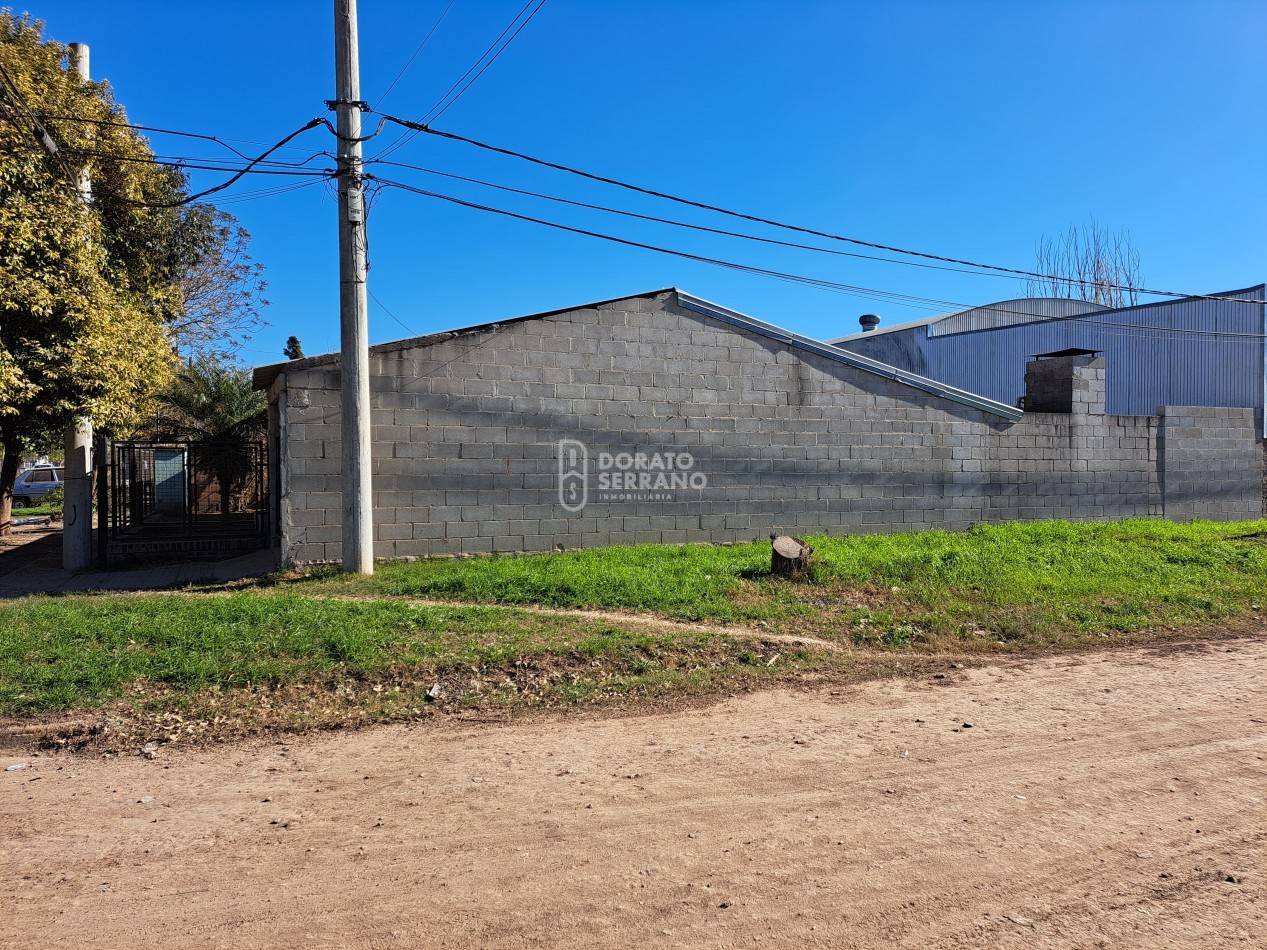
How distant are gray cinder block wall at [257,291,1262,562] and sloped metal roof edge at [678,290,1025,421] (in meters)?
0.10

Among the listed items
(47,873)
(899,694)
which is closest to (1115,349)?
(899,694)

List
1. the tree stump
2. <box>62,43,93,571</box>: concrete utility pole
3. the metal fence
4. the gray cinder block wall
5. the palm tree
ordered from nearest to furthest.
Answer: the tree stump, the gray cinder block wall, <box>62,43,93,571</box>: concrete utility pole, the metal fence, the palm tree

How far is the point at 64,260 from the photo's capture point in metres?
11.8

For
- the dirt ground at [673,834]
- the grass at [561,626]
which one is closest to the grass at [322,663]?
the grass at [561,626]

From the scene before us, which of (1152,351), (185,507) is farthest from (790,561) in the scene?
(1152,351)

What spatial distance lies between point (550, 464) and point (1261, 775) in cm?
862

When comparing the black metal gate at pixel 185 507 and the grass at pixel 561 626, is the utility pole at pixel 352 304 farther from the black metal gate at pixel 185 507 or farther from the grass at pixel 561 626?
the black metal gate at pixel 185 507

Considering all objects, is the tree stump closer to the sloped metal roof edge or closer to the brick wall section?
the sloped metal roof edge

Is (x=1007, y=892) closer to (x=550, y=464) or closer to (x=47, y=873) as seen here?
(x=47, y=873)

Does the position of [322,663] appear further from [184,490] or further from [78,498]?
[184,490]

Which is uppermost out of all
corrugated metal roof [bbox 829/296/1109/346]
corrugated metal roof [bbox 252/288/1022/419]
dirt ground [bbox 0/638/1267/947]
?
corrugated metal roof [bbox 829/296/1109/346]

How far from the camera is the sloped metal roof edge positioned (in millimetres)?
12047

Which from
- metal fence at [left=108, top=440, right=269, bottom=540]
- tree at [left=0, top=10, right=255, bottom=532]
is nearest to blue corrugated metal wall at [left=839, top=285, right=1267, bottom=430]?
metal fence at [left=108, top=440, right=269, bottom=540]

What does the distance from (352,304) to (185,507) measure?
24.5 ft
